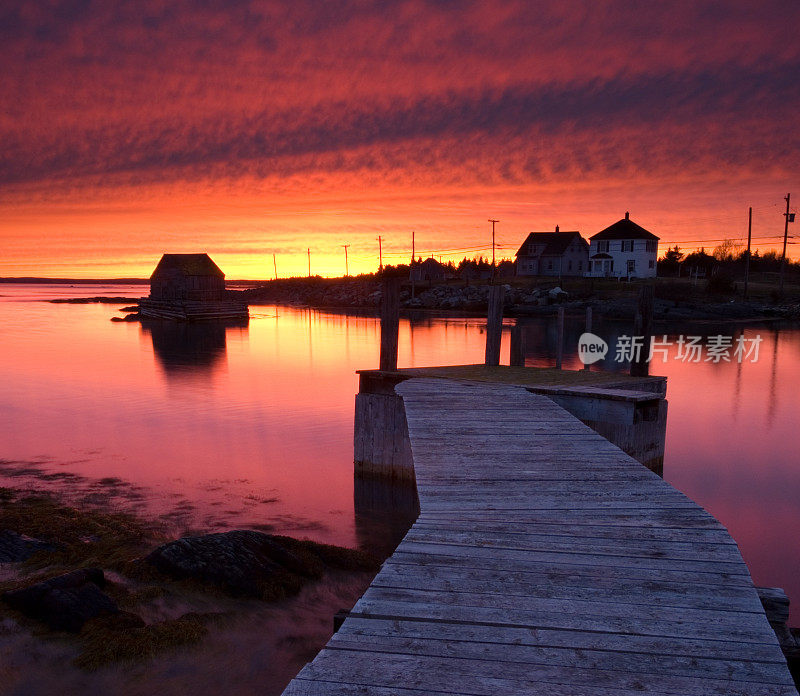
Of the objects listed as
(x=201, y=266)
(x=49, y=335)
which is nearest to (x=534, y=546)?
(x=49, y=335)

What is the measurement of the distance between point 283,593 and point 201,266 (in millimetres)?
67920

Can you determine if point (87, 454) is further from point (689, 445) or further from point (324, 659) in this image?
point (689, 445)

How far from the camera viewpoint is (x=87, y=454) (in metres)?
15.2

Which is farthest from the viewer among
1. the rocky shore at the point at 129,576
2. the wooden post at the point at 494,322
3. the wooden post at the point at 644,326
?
the wooden post at the point at 494,322

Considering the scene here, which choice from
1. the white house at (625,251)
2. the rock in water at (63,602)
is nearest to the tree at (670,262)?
the white house at (625,251)

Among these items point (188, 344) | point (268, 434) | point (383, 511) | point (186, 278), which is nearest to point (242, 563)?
point (383, 511)

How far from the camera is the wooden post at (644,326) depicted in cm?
1274

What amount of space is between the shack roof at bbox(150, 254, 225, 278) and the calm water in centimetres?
2869

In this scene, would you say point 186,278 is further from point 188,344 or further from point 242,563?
point 242,563

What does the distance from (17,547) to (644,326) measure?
11284 mm

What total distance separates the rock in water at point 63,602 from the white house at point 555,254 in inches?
3335

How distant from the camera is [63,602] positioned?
6.19 metres

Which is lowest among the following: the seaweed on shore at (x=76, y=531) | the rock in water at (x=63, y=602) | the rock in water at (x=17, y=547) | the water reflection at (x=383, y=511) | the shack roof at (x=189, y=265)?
the water reflection at (x=383, y=511)

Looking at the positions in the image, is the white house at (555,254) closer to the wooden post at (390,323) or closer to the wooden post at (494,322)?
the wooden post at (494,322)
